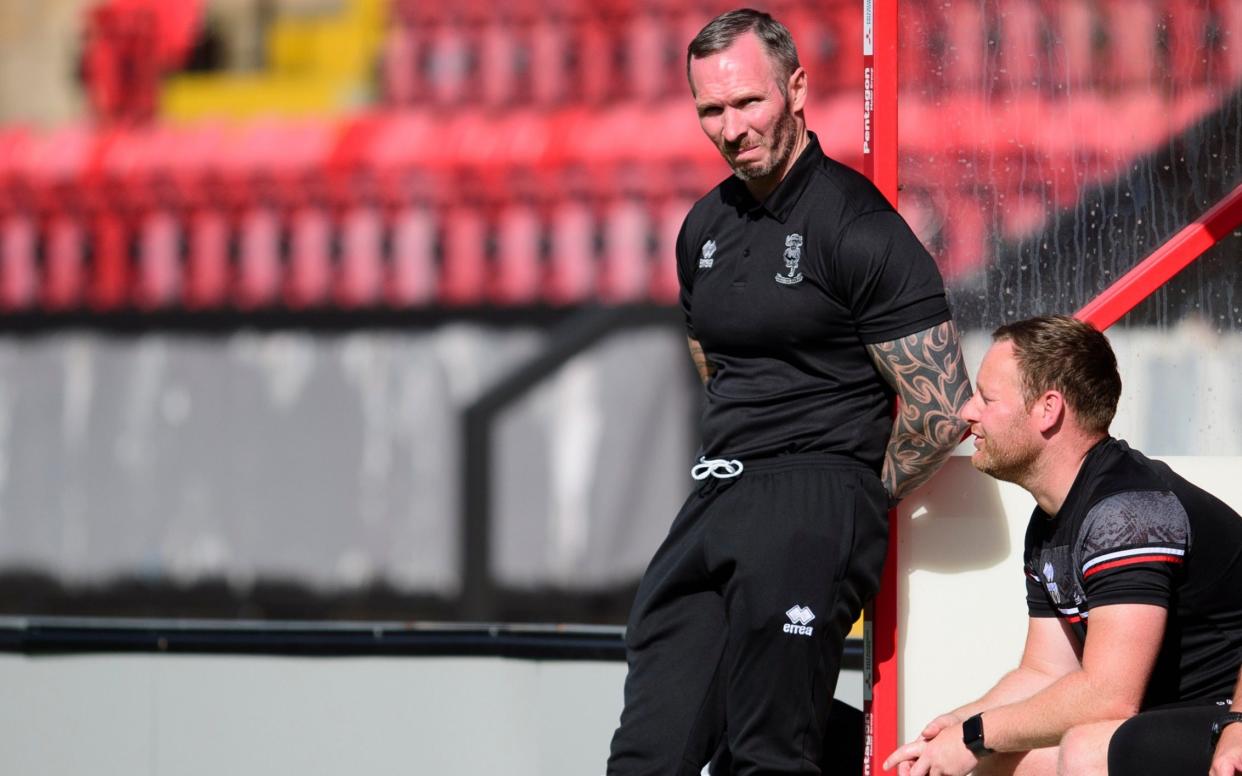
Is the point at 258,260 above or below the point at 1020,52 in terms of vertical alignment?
below

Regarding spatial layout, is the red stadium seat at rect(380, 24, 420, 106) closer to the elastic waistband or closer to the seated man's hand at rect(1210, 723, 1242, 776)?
the elastic waistband

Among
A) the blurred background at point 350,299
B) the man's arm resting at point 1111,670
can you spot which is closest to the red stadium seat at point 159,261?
the blurred background at point 350,299

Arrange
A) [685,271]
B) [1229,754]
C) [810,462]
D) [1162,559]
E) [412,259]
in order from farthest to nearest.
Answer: [412,259] → [685,271] → [810,462] → [1162,559] → [1229,754]

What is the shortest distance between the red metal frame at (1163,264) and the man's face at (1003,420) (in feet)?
1.45

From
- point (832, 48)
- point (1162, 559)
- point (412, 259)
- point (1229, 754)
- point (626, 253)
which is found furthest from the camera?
point (412, 259)

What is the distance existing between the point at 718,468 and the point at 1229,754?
2.73 feet

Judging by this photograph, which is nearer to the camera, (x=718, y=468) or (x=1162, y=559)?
(x=1162, y=559)

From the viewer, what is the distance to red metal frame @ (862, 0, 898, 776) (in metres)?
2.49

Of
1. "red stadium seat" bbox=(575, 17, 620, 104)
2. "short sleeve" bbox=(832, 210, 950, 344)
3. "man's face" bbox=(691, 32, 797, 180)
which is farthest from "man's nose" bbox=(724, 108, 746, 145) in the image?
"red stadium seat" bbox=(575, 17, 620, 104)

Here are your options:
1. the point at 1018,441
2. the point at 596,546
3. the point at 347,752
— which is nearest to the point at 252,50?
the point at 596,546

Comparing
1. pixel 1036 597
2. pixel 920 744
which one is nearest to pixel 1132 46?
pixel 1036 597

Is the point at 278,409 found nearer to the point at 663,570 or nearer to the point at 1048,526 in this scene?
the point at 663,570

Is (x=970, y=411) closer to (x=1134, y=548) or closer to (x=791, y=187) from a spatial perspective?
(x=1134, y=548)

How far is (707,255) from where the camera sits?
2369 millimetres
